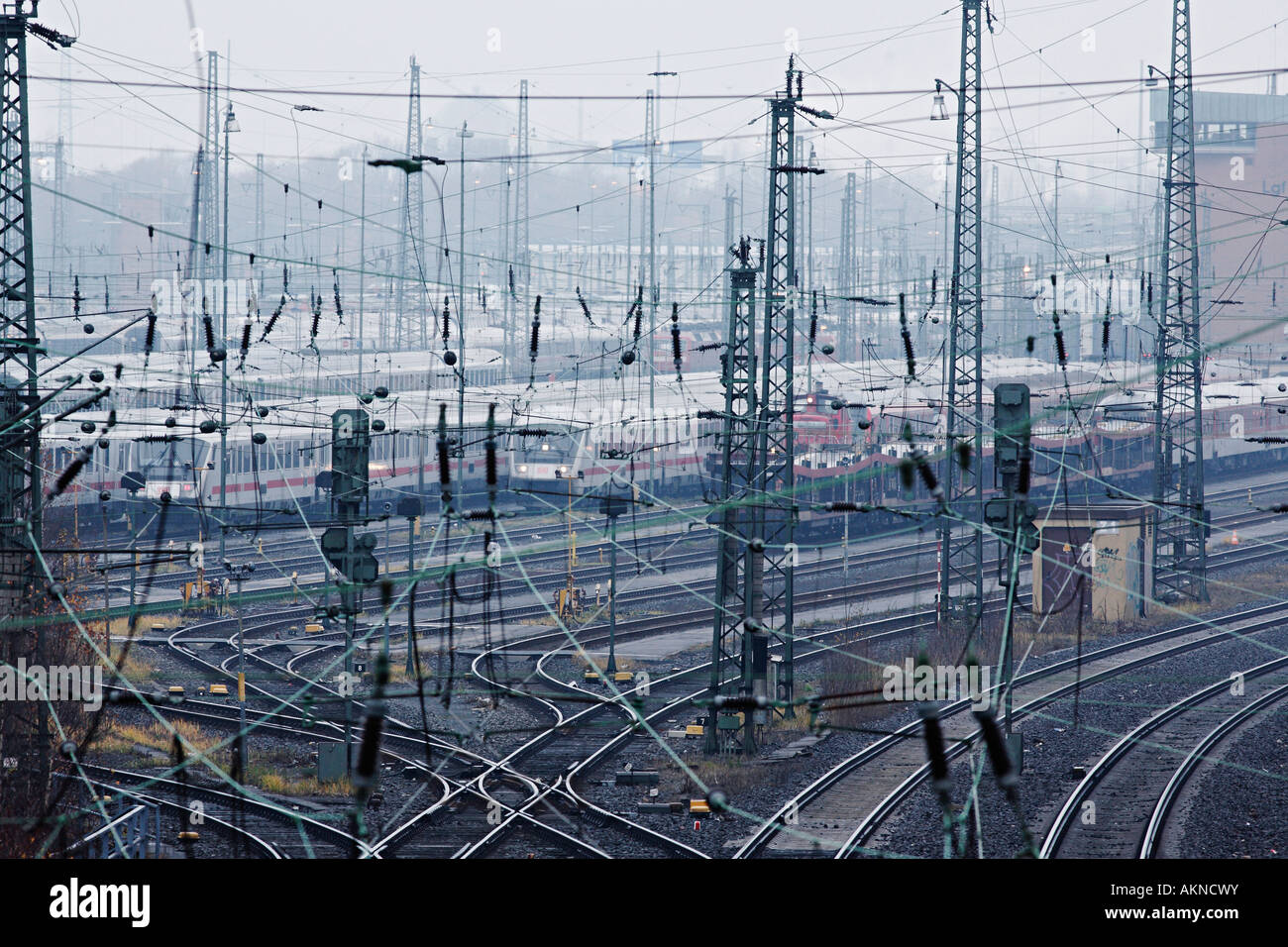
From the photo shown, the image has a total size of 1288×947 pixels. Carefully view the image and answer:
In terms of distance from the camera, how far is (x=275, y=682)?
2014 cm

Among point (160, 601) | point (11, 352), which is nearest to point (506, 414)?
point (160, 601)

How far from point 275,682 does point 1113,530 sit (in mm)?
→ 14209

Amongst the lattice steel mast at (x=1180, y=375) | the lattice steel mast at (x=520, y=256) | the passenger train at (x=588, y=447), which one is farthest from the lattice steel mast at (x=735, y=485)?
the lattice steel mast at (x=520, y=256)

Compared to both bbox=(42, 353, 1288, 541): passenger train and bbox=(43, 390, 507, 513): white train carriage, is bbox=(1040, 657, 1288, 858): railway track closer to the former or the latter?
bbox=(42, 353, 1288, 541): passenger train

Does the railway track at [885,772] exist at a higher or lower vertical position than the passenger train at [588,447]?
lower

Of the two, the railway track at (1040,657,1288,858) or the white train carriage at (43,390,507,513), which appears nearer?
the railway track at (1040,657,1288,858)

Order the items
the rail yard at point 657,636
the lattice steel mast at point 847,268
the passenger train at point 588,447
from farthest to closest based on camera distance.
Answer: the lattice steel mast at point 847,268 < the passenger train at point 588,447 < the rail yard at point 657,636

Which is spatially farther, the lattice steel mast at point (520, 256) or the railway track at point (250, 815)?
the lattice steel mast at point (520, 256)

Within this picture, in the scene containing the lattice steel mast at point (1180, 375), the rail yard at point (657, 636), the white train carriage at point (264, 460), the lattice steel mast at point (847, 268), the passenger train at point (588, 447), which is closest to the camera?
the rail yard at point (657, 636)

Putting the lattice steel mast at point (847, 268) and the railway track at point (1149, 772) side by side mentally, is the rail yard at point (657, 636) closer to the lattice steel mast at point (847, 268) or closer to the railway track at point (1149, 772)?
the railway track at point (1149, 772)

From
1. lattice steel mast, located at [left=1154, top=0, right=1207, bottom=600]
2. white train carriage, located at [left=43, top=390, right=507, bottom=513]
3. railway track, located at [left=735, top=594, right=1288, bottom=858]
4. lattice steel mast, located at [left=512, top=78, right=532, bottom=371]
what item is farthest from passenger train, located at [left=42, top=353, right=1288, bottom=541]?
railway track, located at [left=735, top=594, right=1288, bottom=858]

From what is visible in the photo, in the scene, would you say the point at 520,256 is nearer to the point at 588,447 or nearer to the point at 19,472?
the point at 588,447

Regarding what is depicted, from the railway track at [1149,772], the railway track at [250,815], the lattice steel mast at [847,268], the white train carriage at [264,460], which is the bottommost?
the railway track at [250,815]
